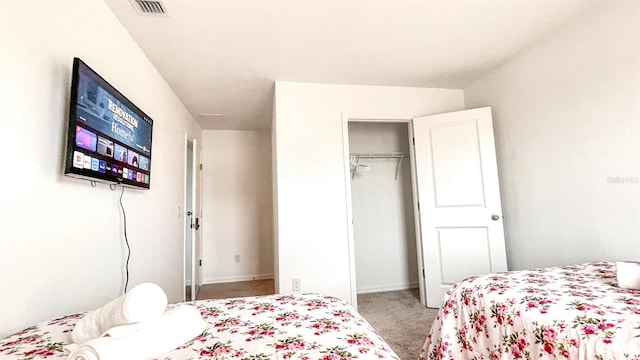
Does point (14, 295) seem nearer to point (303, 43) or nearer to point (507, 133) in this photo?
point (303, 43)

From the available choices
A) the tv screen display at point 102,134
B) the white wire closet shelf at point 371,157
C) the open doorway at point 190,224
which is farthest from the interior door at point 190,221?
the white wire closet shelf at point 371,157

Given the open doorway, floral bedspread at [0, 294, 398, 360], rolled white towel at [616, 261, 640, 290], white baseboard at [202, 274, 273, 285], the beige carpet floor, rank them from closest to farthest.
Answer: floral bedspread at [0, 294, 398, 360], rolled white towel at [616, 261, 640, 290], the beige carpet floor, the open doorway, white baseboard at [202, 274, 273, 285]

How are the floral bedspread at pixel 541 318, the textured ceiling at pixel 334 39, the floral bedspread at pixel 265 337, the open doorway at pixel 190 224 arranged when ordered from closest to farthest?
the floral bedspread at pixel 265 337 < the floral bedspread at pixel 541 318 < the textured ceiling at pixel 334 39 < the open doorway at pixel 190 224

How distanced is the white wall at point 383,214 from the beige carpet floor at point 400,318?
239mm

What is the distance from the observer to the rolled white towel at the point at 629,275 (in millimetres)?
1177

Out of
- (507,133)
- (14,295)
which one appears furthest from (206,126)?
(507,133)

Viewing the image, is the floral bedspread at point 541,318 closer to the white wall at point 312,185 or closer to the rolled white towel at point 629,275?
the rolled white towel at point 629,275

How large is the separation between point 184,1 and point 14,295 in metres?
1.59

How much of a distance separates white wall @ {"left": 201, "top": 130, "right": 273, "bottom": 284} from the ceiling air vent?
267 centimetres

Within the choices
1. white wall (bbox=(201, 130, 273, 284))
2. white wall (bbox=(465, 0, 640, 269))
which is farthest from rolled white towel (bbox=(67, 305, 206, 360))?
white wall (bbox=(201, 130, 273, 284))

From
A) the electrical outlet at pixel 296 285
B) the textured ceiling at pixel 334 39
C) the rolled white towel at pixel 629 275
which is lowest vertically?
the electrical outlet at pixel 296 285

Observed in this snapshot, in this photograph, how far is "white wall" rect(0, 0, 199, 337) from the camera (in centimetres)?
99

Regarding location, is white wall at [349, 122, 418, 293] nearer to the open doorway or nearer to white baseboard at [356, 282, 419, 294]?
white baseboard at [356, 282, 419, 294]

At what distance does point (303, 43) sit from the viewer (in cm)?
211
